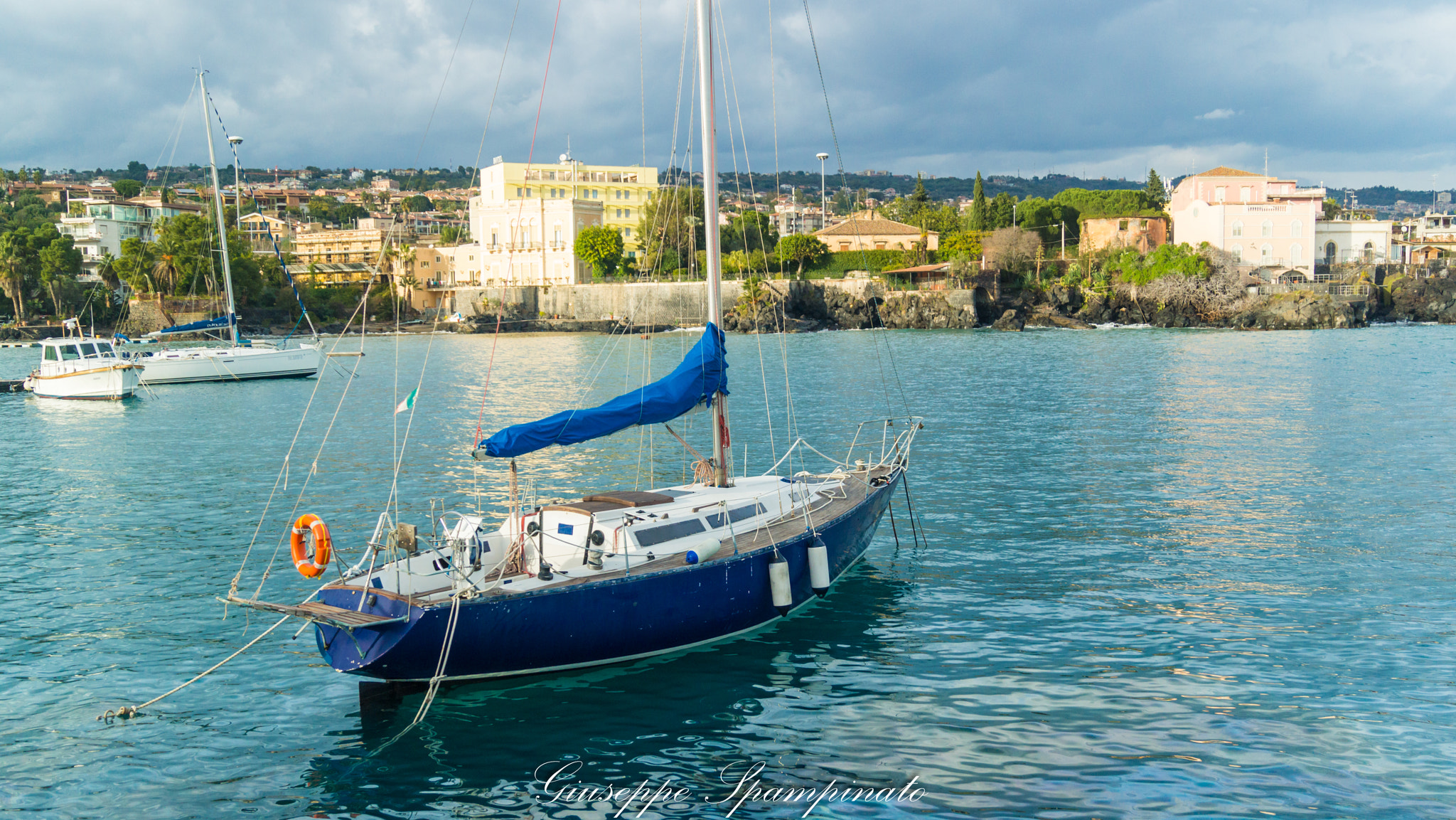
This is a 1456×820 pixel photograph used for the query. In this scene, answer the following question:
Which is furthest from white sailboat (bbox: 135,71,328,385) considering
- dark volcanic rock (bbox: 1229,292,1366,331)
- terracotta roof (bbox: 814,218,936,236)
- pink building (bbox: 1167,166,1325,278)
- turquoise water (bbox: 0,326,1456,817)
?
→ pink building (bbox: 1167,166,1325,278)

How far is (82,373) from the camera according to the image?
43281 millimetres

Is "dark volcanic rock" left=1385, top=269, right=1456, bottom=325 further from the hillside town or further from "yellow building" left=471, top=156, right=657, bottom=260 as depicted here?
"yellow building" left=471, top=156, right=657, bottom=260

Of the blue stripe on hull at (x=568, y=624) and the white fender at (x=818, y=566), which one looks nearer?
the blue stripe on hull at (x=568, y=624)

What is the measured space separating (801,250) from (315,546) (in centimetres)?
8565

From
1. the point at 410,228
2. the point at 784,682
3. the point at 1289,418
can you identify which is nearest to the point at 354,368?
the point at 1289,418

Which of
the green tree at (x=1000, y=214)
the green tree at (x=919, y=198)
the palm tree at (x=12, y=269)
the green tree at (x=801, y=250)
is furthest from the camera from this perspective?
the green tree at (x=919, y=198)

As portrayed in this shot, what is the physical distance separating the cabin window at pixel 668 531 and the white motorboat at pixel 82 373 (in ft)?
134

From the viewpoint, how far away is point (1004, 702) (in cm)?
1061

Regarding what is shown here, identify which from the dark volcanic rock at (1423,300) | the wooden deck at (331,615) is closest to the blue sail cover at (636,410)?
the wooden deck at (331,615)

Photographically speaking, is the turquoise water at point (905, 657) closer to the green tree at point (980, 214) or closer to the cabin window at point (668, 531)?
the cabin window at point (668, 531)

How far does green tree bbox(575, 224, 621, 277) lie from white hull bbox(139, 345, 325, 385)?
162 ft

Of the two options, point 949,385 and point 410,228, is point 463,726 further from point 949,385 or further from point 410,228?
point 410,228

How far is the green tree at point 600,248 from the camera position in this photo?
98938 mm

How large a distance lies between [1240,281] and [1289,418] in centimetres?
5989
